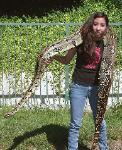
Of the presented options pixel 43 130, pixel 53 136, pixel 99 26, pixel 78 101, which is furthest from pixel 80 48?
pixel 43 130

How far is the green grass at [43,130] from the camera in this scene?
5875 mm

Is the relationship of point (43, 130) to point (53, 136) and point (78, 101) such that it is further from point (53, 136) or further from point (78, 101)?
point (78, 101)

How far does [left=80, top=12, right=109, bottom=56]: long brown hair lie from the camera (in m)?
4.66

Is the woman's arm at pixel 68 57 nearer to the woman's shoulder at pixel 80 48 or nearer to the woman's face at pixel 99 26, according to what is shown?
the woman's shoulder at pixel 80 48

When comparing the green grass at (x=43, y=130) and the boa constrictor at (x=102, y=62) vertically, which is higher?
the boa constrictor at (x=102, y=62)

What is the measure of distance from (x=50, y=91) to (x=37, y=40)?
2103 millimetres

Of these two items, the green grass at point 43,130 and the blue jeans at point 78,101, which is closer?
the blue jeans at point 78,101

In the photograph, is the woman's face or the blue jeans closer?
the woman's face

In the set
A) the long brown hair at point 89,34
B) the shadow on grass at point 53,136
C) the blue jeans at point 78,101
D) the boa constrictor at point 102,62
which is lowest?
the shadow on grass at point 53,136

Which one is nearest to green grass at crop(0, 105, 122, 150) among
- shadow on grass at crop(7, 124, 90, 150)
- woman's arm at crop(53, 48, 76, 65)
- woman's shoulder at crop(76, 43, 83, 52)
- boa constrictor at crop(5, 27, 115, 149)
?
shadow on grass at crop(7, 124, 90, 150)

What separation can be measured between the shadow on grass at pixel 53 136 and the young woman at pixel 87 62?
77 cm

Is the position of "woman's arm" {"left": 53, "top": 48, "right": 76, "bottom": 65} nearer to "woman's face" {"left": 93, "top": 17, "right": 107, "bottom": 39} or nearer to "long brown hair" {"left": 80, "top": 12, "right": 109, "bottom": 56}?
"long brown hair" {"left": 80, "top": 12, "right": 109, "bottom": 56}

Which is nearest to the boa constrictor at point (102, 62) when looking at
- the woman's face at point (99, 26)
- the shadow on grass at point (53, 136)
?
the woman's face at point (99, 26)

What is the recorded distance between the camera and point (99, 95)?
4.91 meters
